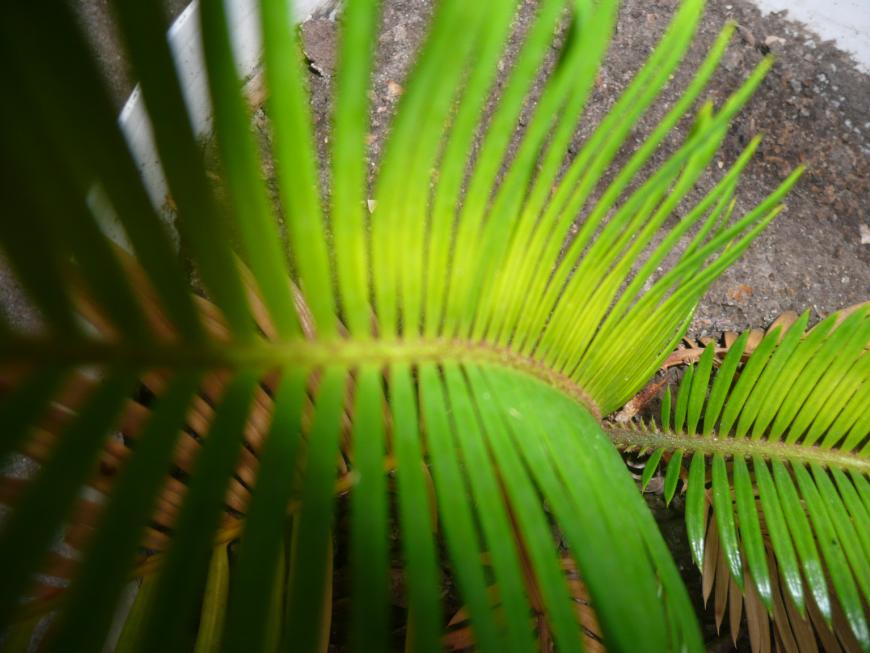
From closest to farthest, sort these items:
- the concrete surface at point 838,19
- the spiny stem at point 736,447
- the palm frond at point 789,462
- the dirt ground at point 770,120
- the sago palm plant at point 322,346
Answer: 1. the sago palm plant at point 322,346
2. the palm frond at point 789,462
3. the spiny stem at point 736,447
4. the dirt ground at point 770,120
5. the concrete surface at point 838,19

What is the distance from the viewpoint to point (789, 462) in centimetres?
94

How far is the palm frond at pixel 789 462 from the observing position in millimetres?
817

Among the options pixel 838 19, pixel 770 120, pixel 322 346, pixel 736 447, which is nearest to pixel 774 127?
pixel 770 120

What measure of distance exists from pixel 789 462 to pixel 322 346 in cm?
76

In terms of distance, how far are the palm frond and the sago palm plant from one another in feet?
0.31

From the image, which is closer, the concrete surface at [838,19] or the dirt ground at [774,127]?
the dirt ground at [774,127]

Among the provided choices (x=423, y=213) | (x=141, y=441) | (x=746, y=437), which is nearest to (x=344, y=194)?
(x=423, y=213)

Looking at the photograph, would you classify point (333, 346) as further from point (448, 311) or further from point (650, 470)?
point (650, 470)

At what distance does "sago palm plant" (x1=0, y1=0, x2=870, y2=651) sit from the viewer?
12.6 inches

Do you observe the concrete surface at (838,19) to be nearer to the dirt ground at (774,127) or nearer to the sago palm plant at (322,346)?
the dirt ground at (774,127)

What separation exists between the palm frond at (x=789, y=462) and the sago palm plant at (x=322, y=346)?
0.09 metres

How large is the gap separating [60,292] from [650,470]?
818 millimetres

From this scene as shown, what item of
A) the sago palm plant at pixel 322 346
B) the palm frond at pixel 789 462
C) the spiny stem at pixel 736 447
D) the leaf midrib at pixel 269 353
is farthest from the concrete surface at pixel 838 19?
the leaf midrib at pixel 269 353

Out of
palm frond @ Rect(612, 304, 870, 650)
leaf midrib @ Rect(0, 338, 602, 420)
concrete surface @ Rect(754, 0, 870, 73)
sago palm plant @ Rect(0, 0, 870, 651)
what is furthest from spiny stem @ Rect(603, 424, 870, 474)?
concrete surface @ Rect(754, 0, 870, 73)
